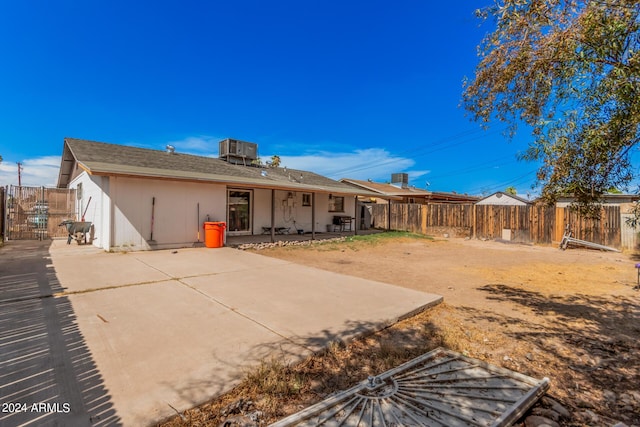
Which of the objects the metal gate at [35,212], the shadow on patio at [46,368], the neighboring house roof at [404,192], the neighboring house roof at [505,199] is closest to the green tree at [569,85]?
the shadow on patio at [46,368]

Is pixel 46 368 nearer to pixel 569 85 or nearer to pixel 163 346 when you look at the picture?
pixel 163 346

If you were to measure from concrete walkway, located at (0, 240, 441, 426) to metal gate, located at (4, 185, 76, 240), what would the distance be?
253 inches

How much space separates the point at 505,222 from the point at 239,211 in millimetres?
13003

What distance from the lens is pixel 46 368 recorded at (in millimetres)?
2492

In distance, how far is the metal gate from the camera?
1137 centimetres

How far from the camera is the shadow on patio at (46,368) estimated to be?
1952 millimetres

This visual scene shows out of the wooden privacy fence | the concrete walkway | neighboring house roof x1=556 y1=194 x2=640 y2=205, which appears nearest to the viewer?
the concrete walkway

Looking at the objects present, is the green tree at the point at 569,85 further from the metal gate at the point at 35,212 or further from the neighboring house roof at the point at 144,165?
the metal gate at the point at 35,212

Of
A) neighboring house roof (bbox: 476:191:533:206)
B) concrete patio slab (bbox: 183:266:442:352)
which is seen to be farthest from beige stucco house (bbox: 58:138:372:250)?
neighboring house roof (bbox: 476:191:533:206)

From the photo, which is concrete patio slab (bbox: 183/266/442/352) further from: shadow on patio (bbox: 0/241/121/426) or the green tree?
the green tree

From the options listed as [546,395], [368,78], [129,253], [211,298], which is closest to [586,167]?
[546,395]

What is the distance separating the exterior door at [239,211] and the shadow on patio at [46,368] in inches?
324

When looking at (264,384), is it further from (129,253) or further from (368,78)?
(368,78)

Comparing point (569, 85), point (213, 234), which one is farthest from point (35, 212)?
point (569, 85)
